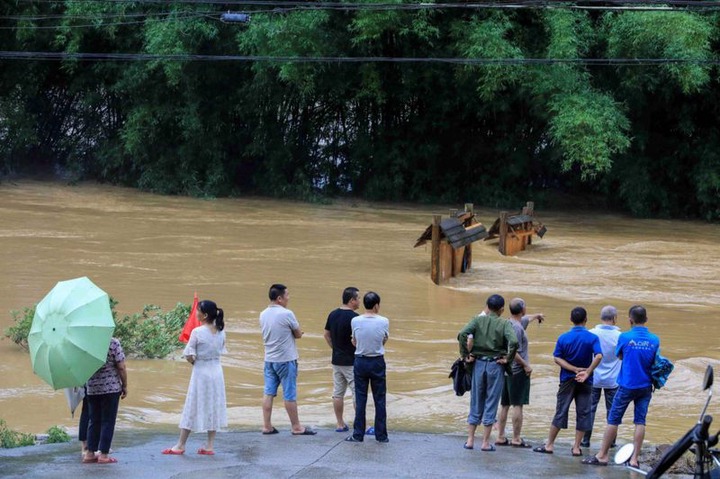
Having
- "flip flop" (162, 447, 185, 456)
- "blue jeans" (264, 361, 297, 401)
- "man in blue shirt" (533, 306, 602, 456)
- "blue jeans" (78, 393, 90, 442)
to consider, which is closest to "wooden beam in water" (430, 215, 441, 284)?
"blue jeans" (264, 361, 297, 401)

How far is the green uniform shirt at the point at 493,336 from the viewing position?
967 cm

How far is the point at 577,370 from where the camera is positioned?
9.77 meters

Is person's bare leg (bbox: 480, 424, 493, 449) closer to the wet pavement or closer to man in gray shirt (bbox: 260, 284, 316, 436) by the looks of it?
the wet pavement

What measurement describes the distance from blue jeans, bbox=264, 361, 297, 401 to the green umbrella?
207 cm

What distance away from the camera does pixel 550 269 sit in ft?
75.2

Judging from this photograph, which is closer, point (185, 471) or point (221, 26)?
point (185, 471)

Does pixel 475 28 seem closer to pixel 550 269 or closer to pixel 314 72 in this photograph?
pixel 314 72

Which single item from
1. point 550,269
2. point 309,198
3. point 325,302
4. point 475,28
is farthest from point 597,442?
point 309,198

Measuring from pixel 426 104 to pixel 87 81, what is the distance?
38.7 feet

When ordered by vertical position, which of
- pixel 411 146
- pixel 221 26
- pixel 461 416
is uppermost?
pixel 221 26

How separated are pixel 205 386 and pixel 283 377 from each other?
1012 mm

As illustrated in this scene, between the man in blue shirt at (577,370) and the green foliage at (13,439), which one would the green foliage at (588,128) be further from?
the green foliage at (13,439)

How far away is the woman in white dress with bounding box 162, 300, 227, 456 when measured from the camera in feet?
30.6

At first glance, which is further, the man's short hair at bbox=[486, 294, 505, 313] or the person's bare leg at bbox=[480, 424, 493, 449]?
the person's bare leg at bbox=[480, 424, 493, 449]
